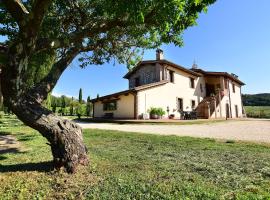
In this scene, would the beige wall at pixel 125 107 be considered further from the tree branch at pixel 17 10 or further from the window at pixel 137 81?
the tree branch at pixel 17 10

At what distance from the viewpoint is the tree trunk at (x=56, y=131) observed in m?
5.29

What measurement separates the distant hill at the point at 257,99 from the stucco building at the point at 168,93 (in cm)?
3848

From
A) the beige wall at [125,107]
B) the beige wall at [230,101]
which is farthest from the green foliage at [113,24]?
the beige wall at [230,101]

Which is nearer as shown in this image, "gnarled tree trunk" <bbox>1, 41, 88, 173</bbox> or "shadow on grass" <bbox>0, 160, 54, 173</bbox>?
"gnarled tree trunk" <bbox>1, 41, 88, 173</bbox>

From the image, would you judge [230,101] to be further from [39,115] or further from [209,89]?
[39,115]

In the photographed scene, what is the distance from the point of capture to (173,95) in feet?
97.2

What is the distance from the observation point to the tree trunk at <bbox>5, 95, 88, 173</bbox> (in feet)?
17.4

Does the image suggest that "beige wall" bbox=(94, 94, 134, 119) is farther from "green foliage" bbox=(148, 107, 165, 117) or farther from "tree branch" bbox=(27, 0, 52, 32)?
"tree branch" bbox=(27, 0, 52, 32)

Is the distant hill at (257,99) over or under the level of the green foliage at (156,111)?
over

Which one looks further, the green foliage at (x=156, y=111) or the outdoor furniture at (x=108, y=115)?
the outdoor furniture at (x=108, y=115)

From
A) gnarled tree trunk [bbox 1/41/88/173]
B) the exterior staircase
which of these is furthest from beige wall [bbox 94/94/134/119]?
gnarled tree trunk [bbox 1/41/88/173]

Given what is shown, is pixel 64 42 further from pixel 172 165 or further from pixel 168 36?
pixel 172 165

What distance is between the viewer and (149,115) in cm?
2605

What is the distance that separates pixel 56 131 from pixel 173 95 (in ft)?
82.2
